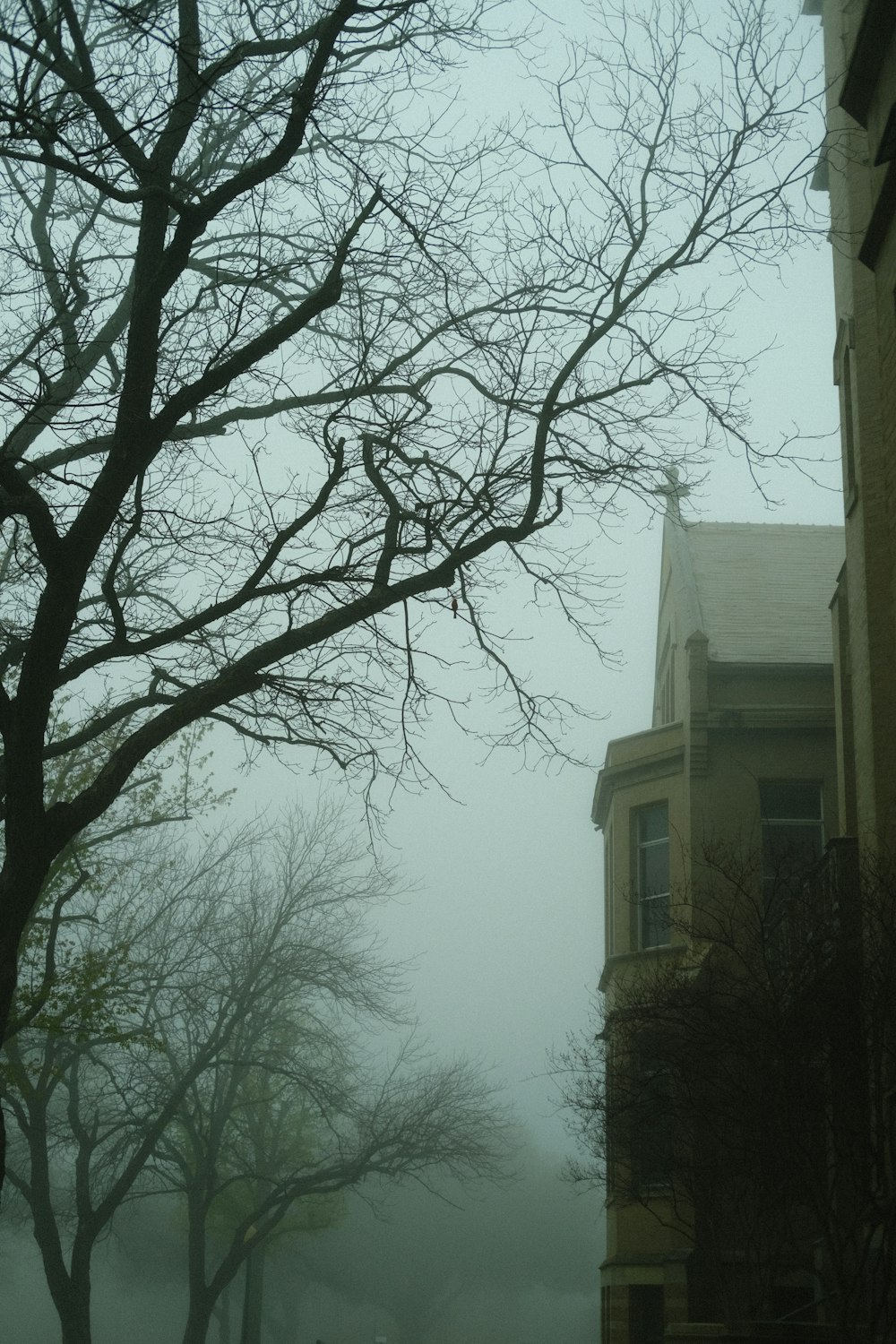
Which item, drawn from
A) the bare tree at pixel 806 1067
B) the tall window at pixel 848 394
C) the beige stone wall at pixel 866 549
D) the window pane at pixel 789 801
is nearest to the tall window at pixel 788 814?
the window pane at pixel 789 801

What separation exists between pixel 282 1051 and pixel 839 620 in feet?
52.8

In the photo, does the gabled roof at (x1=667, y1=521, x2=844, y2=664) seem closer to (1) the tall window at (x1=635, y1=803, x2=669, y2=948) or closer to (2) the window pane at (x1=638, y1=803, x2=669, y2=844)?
(2) the window pane at (x1=638, y1=803, x2=669, y2=844)

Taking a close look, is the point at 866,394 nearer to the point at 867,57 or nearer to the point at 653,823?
the point at 867,57

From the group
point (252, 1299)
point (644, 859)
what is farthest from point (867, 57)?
point (252, 1299)

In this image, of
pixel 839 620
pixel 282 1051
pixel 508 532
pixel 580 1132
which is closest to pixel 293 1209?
pixel 282 1051

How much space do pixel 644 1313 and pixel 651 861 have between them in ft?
27.6

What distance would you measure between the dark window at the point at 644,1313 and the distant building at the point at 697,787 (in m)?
0.02

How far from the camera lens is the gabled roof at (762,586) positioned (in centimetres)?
2820

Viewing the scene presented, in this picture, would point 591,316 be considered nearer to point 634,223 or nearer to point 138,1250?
point 634,223

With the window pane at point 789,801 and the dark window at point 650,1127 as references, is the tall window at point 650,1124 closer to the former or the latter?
the dark window at point 650,1127

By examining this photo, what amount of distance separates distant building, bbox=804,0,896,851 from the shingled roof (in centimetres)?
670

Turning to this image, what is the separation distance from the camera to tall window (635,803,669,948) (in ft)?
90.1

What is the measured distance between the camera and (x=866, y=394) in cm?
1889

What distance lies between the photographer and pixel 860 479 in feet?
60.1
